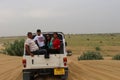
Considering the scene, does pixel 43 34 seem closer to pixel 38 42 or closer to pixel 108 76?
pixel 38 42

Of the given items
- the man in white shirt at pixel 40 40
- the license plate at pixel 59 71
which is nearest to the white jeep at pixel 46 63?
the license plate at pixel 59 71

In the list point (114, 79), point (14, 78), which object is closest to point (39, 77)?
point (14, 78)

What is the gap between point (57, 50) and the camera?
50.5 ft

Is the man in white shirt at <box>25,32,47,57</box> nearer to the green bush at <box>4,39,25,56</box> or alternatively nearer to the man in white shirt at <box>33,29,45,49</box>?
the man in white shirt at <box>33,29,45,49</box>

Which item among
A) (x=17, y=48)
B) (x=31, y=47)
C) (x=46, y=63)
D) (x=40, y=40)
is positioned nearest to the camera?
(x=46, y=63)

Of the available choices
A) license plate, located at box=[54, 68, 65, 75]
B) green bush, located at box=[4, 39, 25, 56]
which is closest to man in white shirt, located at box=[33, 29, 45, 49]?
license plate, located at box=[54, 68, 65, 75]

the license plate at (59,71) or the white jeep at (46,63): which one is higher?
the white jeep at (46,63)

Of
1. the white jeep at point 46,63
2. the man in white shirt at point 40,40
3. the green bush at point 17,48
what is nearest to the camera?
the white jeep at point 46,63

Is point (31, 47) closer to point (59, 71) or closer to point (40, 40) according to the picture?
point (40, 40)

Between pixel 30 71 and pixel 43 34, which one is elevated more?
pixel 43 34

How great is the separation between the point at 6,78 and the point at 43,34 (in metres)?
2.91

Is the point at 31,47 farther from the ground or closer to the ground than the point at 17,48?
closer to the ground

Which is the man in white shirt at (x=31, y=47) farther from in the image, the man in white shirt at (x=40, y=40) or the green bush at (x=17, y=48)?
the green bush at (x=17, y=48)

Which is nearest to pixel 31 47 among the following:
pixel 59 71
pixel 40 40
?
pixel 40 40
